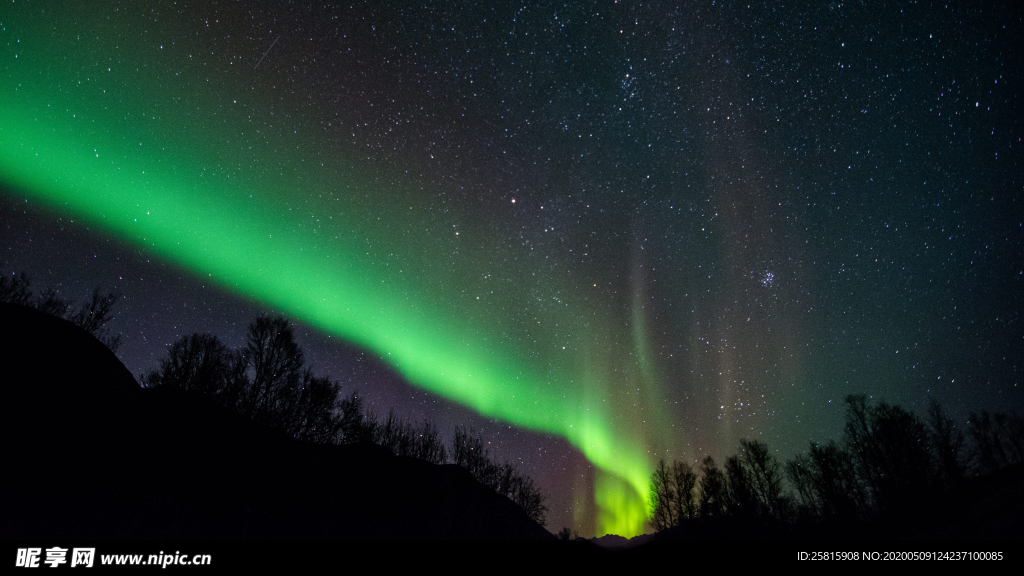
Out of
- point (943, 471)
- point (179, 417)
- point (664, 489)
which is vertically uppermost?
point (179, 417)

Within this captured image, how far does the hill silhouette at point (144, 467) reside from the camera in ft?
57.4

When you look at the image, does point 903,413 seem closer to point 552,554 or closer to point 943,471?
point 943,471

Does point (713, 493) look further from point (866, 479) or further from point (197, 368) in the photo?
point (197, 368)

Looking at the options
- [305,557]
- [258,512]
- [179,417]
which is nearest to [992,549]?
[305,557]

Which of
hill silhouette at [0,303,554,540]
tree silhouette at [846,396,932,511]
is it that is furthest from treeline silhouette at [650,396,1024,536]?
hill silhouette at [0,303,554,540]

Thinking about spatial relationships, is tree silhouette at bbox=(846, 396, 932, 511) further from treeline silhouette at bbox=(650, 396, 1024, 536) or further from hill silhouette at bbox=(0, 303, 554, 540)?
hill silhouette at bbox=(0, 303, 554, 540)

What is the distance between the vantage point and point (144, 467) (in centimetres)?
2102

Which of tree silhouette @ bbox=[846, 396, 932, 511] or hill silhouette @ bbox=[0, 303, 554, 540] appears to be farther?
tree silhouette @ bbox=[846, 396, 932, 511]

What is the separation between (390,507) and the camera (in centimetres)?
3378

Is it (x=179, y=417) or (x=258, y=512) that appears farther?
(x=179, y=417)

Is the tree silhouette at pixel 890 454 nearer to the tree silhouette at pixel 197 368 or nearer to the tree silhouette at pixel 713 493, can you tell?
the tree silhouette at pixel 713 493

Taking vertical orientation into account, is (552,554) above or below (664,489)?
above

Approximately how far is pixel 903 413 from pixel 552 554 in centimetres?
5190

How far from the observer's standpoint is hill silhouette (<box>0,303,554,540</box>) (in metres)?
17.5
